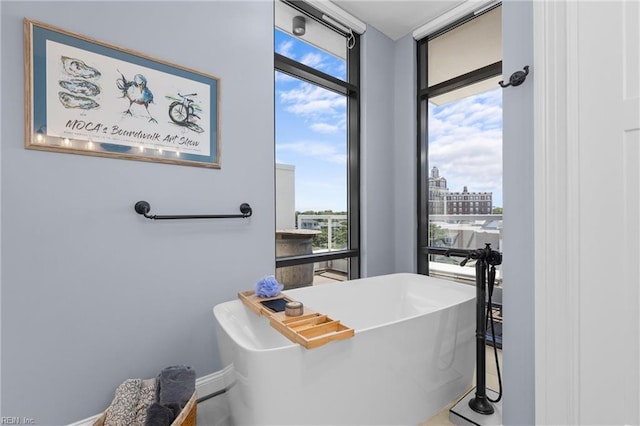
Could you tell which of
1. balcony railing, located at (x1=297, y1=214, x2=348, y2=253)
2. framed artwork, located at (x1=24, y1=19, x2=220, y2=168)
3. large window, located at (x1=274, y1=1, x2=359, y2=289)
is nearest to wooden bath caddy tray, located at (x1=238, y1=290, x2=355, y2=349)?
large window, located at (x1=274, y1=1, x2=359, y2=289)

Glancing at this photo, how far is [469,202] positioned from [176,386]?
Result: 7.97ft

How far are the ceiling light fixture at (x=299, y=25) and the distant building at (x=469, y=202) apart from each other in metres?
1.87

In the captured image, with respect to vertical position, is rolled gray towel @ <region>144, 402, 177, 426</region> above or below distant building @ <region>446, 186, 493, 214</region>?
below

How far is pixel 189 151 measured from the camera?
5.81 feet

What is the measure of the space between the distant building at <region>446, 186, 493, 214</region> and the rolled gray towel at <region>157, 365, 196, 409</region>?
2.32 m

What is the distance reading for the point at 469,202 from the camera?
2576 mm

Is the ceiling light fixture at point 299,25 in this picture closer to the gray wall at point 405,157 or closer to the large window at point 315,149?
the large window at point 315,149

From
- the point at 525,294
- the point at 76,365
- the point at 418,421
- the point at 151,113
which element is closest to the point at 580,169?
the point at 525,294

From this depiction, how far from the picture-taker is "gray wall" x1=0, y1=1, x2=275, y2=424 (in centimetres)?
132

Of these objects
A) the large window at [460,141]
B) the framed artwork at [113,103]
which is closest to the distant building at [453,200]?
the large window at [460,141]

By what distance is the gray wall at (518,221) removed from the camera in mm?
1175

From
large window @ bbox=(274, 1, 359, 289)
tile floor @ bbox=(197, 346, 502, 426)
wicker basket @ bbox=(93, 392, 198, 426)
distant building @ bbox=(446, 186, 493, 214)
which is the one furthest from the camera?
distant building @ bbox=(446, 186, 493, 214)

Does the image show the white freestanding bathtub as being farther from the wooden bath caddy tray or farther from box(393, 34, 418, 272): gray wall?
box(393, 34, 418, 272): gray wall

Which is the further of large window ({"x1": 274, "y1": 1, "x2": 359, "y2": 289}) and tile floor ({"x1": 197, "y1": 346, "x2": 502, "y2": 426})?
large window ({"x1": 274, "y1": 1, "x2": 359, "y2": 289})
